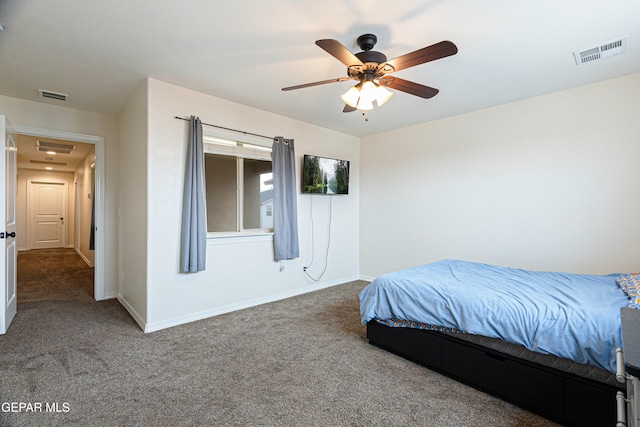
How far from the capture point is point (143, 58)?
261 cm

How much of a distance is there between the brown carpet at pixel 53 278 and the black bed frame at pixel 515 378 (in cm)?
424

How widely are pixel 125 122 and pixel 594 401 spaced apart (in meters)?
4.98

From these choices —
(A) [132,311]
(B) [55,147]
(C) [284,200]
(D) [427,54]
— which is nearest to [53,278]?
(B) [55,147]

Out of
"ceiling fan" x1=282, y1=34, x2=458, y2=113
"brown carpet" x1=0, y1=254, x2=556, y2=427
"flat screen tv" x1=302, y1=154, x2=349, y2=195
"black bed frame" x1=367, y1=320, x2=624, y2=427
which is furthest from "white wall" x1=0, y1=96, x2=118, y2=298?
"black bed frame" x1=367, y1=320, x2=624, y2=427

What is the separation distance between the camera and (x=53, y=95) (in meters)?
3.40

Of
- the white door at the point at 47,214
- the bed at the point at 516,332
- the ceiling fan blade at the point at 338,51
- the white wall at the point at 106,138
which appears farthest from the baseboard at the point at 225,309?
the white door at the point at 47,214

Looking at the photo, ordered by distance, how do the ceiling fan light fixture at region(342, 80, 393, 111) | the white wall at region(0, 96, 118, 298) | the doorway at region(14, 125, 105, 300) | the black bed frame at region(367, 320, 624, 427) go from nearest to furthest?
the black bed frame at region(367, 320, 624, 427), the ceiling fan light fixture at region(342, 80, 393, 111), the white wall at region(0, 96, 118, 298), the doorway at region(14, 125, 105, 300)

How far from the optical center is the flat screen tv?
4.31 meters

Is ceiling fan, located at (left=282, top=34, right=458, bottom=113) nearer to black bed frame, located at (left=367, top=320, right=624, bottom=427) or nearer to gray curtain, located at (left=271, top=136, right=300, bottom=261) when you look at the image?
gray curtain, located at (left=271, top=136, right=300, bottom=261)

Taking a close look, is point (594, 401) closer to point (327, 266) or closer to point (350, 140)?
point (327, 266)

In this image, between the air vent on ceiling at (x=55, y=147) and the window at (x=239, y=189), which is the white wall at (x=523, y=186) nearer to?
the window at (x=239, y=189)

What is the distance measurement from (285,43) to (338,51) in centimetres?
66

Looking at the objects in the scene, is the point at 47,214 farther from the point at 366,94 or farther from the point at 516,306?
the point at 516,306

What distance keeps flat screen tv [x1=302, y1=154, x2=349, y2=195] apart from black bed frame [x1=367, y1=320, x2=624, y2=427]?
7.88 feet
